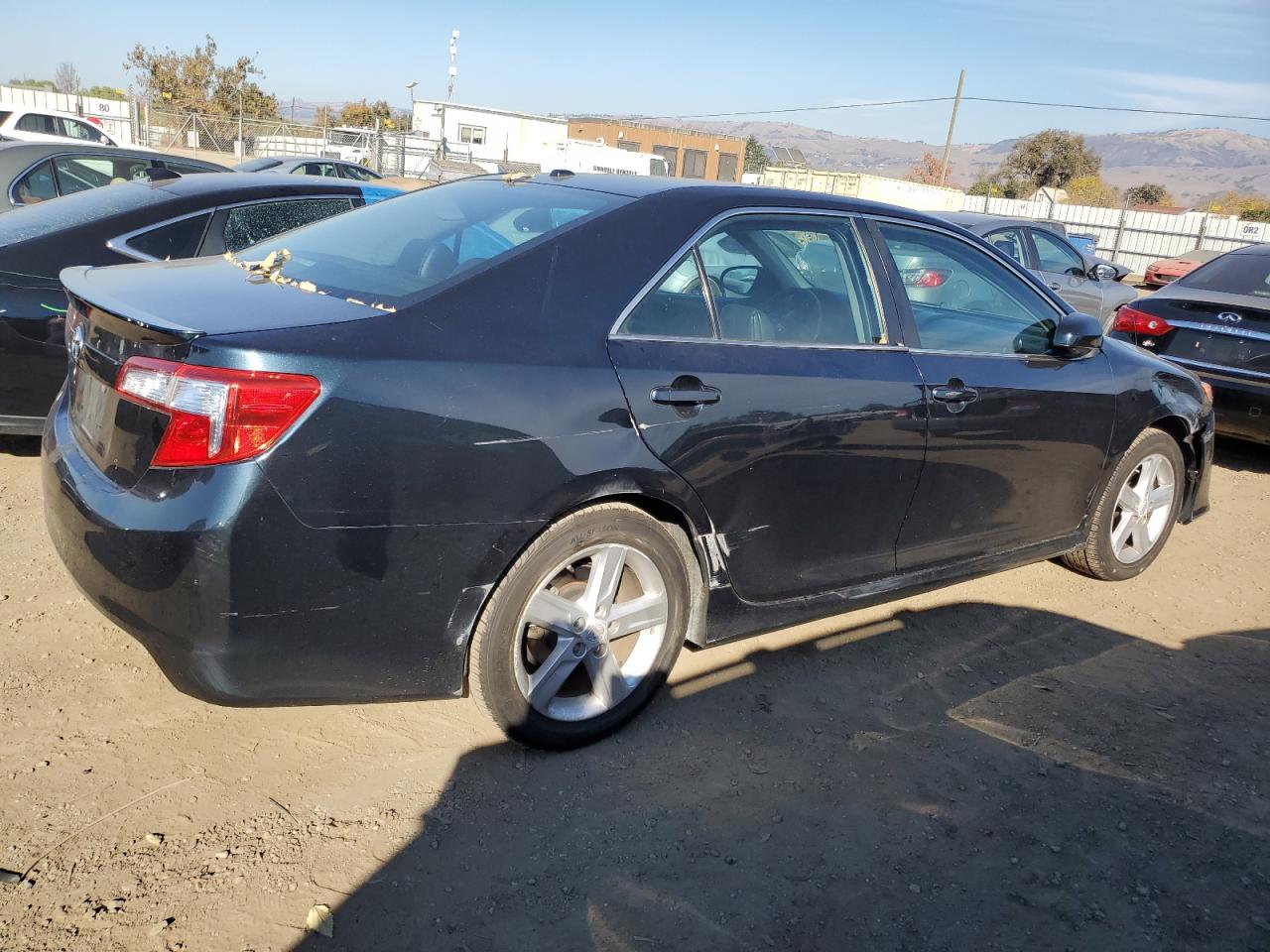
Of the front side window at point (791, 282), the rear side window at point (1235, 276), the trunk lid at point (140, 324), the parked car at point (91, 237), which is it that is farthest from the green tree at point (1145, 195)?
the trunk lid at point (140, 324)

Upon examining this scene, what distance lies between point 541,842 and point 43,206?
4.34 meters

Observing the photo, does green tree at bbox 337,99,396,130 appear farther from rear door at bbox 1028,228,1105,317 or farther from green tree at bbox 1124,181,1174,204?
rear door at bbox 1028,228,1105,317

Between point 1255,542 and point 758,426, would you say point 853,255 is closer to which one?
point 758,426

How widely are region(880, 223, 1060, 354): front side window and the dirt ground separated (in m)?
1.26

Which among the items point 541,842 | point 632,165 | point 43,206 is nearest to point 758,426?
point 541,842

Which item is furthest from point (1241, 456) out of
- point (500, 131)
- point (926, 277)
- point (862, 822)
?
point (500, 131)

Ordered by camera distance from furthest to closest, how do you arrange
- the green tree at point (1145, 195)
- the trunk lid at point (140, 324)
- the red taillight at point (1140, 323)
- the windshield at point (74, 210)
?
1. the green tree at point (1145, 195)
2. the red taillight at point (1140, 323)
3. the windshield at point (74, 210)
4. the trunk lid at point (140, 324)

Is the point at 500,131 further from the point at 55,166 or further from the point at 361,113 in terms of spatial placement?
the point at 55,166

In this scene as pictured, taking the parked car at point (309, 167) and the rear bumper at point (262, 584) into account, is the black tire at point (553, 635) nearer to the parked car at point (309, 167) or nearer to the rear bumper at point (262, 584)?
the rear bumper at point (262, 584)

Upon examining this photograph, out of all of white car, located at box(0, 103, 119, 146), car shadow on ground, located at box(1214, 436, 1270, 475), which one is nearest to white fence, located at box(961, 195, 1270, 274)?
car shadow on ground, located at box(1214, 436, 1270, 475)

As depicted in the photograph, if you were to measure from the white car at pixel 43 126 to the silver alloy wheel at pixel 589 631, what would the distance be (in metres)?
18.4

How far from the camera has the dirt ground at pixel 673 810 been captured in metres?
2.43

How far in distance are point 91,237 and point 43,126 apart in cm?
1711

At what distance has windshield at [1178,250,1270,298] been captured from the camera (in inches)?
283
